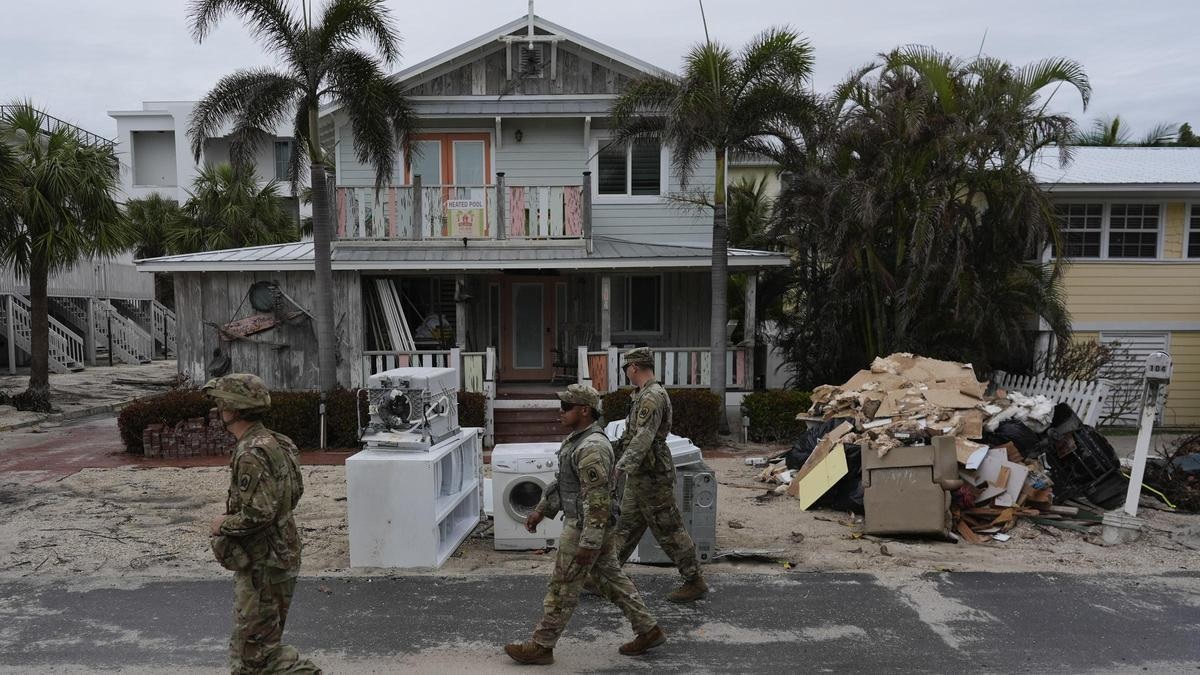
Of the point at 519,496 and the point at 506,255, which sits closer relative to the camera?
the point at 519,496

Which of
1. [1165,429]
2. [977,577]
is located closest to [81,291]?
[977,577]

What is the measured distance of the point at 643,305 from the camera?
15.2 metres

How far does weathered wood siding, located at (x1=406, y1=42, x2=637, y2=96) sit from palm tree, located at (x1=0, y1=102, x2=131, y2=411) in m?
6.07

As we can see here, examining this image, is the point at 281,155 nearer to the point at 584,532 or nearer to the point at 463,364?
the point at 463,364

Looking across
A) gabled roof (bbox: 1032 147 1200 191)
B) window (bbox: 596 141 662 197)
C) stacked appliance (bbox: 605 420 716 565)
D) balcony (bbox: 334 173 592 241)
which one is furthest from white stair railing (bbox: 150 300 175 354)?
gabled roof (bbox: 1032 147 1200 191)

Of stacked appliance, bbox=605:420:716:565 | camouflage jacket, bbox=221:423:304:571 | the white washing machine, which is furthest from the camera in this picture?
the white washing machine

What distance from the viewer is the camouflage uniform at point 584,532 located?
439 centimetres

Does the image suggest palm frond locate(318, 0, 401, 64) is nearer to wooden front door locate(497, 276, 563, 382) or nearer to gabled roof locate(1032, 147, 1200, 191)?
wooden front door locate(497, 276, 563, 382)

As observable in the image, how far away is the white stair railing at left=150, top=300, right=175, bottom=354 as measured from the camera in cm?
3017

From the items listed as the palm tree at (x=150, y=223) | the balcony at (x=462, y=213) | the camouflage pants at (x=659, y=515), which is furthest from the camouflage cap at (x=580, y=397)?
the palm tree at (x=150, y=223)

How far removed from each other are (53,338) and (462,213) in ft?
51.9

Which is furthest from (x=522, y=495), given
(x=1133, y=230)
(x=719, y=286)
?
(x=1133, y=230)

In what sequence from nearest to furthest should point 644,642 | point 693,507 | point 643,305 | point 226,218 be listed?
1. point 644,642
2. point 693,507
3. point 643,305
4. point 226,218

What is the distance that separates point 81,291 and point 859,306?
922 inches
